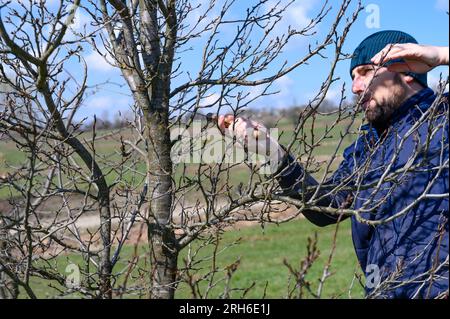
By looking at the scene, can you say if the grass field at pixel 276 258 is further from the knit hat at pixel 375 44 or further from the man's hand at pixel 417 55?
the man's hand at pixel 417 55

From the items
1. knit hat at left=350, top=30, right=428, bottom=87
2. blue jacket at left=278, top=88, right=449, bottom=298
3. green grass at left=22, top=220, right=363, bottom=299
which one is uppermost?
green grass at left=22, top=220, right=363, bottom=299

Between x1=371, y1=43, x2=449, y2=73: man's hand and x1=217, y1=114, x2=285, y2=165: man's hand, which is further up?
x1=371, y1=43, x2=449, y2=73: man's hand

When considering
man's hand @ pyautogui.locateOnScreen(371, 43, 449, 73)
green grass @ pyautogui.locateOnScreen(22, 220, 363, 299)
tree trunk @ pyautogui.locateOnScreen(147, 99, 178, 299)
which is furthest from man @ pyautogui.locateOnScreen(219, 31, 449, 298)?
A: green grass @ pyautogui.locateOnScreen(22, 220, 363, 299)

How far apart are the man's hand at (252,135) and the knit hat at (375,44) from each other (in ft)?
2.02

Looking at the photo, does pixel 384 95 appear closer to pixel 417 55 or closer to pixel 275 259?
pixel 417 55

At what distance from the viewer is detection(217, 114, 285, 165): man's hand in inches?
110

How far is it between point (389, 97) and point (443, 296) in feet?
3.36

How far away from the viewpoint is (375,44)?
3.05 metres

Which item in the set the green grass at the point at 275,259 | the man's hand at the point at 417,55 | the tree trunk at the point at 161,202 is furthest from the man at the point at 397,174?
the green grass at the point at 275,259

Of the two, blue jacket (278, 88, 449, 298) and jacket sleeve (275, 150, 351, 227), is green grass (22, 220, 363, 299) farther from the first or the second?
blue jacket (278, 88, 449, 298)

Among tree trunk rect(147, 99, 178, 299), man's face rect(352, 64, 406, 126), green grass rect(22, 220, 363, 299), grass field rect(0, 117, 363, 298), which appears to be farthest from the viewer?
green grass rect(22, 220, 363, 299)

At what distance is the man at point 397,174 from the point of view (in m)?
2.54

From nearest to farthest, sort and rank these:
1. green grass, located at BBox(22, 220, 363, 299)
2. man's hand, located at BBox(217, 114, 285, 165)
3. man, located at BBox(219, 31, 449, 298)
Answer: man, located at BBox(219, 31, 449, 298) → man's hand, located at BBox(217, 114, 285, 165) → green grass, located at BBox(22, 220, 363, 299)
